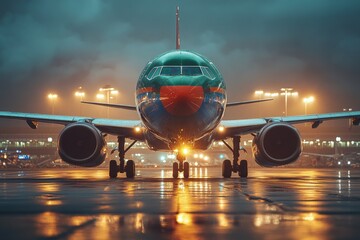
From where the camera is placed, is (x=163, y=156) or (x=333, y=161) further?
(x=163, y=156)

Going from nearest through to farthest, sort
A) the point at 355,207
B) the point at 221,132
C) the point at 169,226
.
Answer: the point at 169,226
the point at 355,207
the point at 221,132

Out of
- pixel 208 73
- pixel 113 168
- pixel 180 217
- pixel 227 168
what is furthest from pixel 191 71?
pixel 180 217

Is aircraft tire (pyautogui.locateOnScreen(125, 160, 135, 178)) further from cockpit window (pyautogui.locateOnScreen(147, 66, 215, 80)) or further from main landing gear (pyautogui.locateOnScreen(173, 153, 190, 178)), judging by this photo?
cockpit window (pyautogui.locateOnScreen(147, 66, 215, 80))

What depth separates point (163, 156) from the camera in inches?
4636

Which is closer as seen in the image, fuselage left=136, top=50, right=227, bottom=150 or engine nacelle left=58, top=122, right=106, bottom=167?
fuselage left=136, top=50, right=227, bottom=150

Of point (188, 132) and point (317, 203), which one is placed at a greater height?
point (188, 132)

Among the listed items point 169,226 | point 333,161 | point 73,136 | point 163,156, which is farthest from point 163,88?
point 163,156

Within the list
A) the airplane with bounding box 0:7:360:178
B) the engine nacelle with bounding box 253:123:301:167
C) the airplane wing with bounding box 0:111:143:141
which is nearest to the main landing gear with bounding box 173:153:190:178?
the airplane with bounding box 0:7:360:178

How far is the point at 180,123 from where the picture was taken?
839 inches

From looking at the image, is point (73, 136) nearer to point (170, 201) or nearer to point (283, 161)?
point (283, 161)

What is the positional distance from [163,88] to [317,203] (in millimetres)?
10281

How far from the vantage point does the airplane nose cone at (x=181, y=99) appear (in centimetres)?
2039

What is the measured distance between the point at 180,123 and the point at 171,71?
1826mm

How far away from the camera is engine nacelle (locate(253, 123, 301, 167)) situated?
24.6 meters
